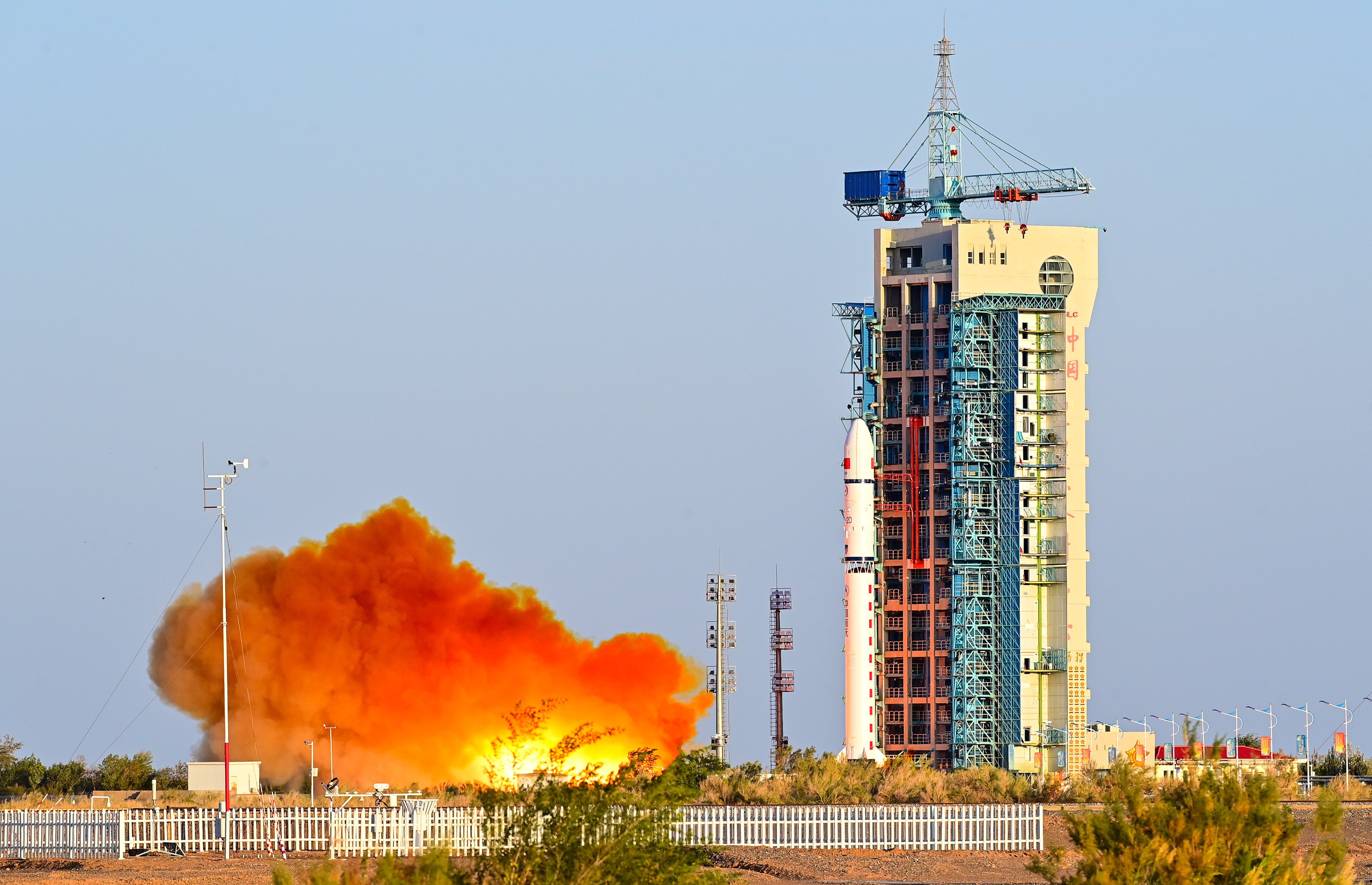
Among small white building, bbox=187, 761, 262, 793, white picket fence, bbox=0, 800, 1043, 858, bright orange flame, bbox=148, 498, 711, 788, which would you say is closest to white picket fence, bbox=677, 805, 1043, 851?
white picket fence, bbox=0, 800, 1043, 858

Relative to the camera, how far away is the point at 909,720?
235 feet

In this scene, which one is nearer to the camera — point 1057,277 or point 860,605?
point 860,605

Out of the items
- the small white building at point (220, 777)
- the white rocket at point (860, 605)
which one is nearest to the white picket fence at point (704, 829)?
the small white building at point (220, 777)

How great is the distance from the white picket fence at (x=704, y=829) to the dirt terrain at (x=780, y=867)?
1.24 ft

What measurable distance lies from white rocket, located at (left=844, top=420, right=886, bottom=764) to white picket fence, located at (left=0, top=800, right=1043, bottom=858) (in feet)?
92.7

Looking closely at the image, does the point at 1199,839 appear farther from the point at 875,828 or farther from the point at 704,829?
the point at 704,829

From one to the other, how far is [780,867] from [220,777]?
99.4 feet

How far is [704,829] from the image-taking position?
40.1 meters

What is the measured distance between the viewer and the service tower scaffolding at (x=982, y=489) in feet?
233

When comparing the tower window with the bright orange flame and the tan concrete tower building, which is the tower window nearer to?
the tan concrete tower building

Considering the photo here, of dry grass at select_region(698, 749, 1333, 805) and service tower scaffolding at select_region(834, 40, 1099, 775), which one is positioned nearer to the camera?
dry grass at select_region(698, 749, 1333, 805)

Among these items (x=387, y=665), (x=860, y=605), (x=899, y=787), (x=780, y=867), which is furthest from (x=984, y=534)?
(x=780, y=867)

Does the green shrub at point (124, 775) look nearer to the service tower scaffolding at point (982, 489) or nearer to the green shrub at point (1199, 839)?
the service tower scaffolding at point (982, 489)

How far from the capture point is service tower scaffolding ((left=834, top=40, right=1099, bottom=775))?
7094 centimetres
